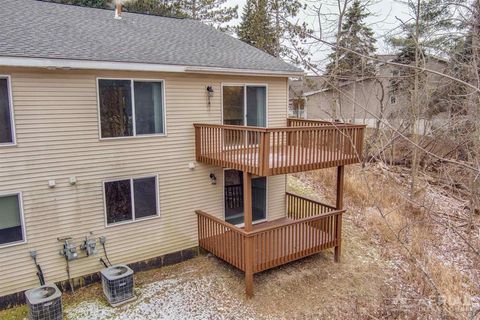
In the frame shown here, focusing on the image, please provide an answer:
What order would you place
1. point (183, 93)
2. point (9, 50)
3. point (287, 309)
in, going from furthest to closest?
point (183, 93), point (287, 309), point (9, 50)

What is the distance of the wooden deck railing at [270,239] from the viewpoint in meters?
7.50

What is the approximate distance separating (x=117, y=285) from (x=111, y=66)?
170 inches

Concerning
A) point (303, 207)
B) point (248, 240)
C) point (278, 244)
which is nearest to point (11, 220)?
point (248, 240)

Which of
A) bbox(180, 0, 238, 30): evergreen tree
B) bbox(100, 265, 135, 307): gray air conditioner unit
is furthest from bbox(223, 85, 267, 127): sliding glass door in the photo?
bbox(180, 0, 238, 30): evergreen tree

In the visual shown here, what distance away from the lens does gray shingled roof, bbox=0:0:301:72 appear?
266 inches

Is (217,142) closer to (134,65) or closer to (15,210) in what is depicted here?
(134,65)

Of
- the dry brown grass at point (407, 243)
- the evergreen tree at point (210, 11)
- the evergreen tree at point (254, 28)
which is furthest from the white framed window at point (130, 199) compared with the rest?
the evergreen tree at point (210, 11)

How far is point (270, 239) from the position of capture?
25.9 ft

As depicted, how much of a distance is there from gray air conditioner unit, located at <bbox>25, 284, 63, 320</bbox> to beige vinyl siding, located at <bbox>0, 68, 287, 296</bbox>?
647mm

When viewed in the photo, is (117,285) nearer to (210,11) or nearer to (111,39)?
(111,39)

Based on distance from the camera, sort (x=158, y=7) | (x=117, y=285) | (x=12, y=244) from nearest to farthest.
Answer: (x=12, y=244)
(x=117, y=285)
(x=158, y=7)

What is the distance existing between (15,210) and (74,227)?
110 cm

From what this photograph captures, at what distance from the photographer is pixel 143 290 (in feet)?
24.1

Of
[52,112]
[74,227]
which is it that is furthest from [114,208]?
[52,112]
